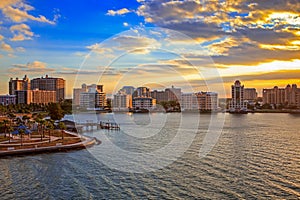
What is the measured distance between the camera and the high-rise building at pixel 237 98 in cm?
7400

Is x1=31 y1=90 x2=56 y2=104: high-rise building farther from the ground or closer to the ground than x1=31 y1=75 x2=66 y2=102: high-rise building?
closer to the ground

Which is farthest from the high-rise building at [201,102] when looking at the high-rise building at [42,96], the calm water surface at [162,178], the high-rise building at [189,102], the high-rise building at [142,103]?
the calm water surface at [162,178]

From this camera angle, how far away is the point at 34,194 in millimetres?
8484

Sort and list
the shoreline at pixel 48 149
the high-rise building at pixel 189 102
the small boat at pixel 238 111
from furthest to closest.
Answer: the high-rise building at pixel 189 102
the small boat at pixel 238 111
the shoreline at pixel 48 149

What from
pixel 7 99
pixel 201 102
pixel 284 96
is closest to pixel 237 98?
pixel 201 102

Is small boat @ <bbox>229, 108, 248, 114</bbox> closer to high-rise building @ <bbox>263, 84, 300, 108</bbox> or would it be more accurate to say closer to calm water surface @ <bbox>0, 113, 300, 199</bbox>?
high-rise building @ <bbox>263, 84, 300, 108</bbox>

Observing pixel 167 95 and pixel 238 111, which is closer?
pixel 238 111

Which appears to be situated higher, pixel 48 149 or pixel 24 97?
pixel 24 97

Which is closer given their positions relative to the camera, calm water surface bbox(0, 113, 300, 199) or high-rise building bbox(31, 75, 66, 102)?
calm water surface bbox(0, 113, 300, 199)

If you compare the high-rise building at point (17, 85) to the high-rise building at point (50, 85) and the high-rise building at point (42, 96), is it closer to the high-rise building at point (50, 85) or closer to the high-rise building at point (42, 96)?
the high-rise building at point (50, 85)

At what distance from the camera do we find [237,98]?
77562 mm

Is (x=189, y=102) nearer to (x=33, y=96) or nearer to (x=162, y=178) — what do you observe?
(x=33, y=96)

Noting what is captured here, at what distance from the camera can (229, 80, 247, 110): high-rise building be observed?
74.0 metres

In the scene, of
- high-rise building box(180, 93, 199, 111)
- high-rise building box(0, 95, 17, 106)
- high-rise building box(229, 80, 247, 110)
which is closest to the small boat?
high-rise building box(229, 80, 247, 110)
